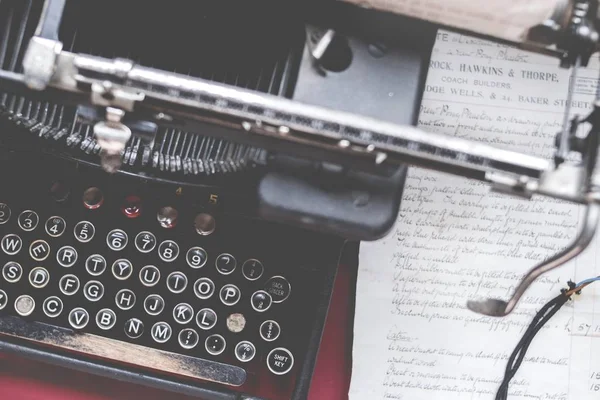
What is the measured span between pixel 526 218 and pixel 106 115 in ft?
2.50

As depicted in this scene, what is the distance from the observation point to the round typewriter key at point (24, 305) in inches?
49.6

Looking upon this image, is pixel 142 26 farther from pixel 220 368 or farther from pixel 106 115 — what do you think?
pixel 220 368

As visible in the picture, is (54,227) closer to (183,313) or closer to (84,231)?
(84,231)

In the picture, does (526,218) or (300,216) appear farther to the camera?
(526,218)

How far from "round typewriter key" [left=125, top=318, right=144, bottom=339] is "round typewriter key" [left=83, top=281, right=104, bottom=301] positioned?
0.21 ft

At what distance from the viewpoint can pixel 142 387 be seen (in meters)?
1.36

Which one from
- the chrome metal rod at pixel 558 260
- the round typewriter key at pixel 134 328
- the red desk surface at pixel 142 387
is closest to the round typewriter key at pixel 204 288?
the round typewriter key at pixel 134 328

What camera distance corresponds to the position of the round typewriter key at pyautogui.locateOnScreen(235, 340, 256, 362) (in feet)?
4.12

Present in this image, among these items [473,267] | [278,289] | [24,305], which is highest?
[473,267]

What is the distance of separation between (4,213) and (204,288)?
339 mm

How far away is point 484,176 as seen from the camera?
0.90m

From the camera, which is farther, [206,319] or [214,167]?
[206,319]

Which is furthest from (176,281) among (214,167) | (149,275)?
(214,167)

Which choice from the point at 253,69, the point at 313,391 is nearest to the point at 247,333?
the point at 313,391
